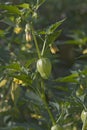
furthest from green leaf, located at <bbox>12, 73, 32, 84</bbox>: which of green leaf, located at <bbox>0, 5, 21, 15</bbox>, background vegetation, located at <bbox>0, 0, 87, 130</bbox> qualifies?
green leaf, located at <bbox>0, 5, 21, 15</bbox>

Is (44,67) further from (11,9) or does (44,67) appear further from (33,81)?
(11,9)

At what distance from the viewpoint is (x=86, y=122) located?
57.0 inches

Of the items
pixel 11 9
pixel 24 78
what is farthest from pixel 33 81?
pixel 11 9

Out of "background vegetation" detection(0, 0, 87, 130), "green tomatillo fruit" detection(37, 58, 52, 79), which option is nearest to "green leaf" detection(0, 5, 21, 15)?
"background vegetation" detection(0, 0, 87, 130)

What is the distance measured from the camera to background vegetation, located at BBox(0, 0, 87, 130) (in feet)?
4.81

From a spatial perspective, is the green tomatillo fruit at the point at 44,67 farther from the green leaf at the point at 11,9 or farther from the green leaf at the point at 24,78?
the green leaf at the point at 11,9

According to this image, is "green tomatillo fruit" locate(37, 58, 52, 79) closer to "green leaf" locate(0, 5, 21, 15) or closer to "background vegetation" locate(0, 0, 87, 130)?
"background vegetation" locate(0, 0, 87, 130)

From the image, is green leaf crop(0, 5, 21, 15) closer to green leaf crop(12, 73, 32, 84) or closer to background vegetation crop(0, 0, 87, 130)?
background vegetation crop(0, 0, 87, 130)

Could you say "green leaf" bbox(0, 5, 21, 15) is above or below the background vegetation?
above

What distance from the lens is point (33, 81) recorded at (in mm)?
1452

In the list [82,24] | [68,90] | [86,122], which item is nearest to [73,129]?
[68,90]

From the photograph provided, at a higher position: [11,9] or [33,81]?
[11,9]

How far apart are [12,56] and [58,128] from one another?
72 centimetres

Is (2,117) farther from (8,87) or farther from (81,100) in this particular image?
(81,100)
